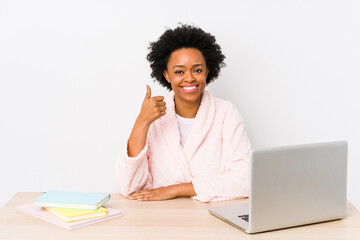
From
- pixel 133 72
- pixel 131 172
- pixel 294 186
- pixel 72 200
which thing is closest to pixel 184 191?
pixel 131 172

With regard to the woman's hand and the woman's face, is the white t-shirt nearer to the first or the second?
the woman's face

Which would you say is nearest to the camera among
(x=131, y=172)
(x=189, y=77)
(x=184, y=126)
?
(x=131, y=172)

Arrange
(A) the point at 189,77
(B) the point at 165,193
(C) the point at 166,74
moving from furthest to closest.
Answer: (C) the point at 166,74 → (A) the point at 189,77 → (B) the point at 165,193

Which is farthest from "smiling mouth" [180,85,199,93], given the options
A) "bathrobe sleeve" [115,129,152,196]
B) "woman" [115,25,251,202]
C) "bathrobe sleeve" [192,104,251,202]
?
"bathrobe sleeve" [115,129,152,196]

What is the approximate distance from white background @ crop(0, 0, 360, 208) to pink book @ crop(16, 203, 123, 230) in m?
1.18

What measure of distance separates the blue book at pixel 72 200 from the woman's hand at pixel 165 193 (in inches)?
7.5

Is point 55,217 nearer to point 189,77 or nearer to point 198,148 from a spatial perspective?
point 198,148

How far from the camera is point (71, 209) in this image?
5.21 feet

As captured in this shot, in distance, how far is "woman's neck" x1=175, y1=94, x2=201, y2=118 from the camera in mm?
2279

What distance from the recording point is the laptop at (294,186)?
1.38m

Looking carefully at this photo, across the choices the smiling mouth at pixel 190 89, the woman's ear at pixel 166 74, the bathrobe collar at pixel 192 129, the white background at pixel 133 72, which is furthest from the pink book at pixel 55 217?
the white background at pixel 133 72

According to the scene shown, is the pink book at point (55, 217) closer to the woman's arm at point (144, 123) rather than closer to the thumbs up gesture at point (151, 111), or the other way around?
the woman's arm at point (144, 123)

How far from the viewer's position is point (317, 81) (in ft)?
9.23

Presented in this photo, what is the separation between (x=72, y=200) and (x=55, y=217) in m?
0.09
